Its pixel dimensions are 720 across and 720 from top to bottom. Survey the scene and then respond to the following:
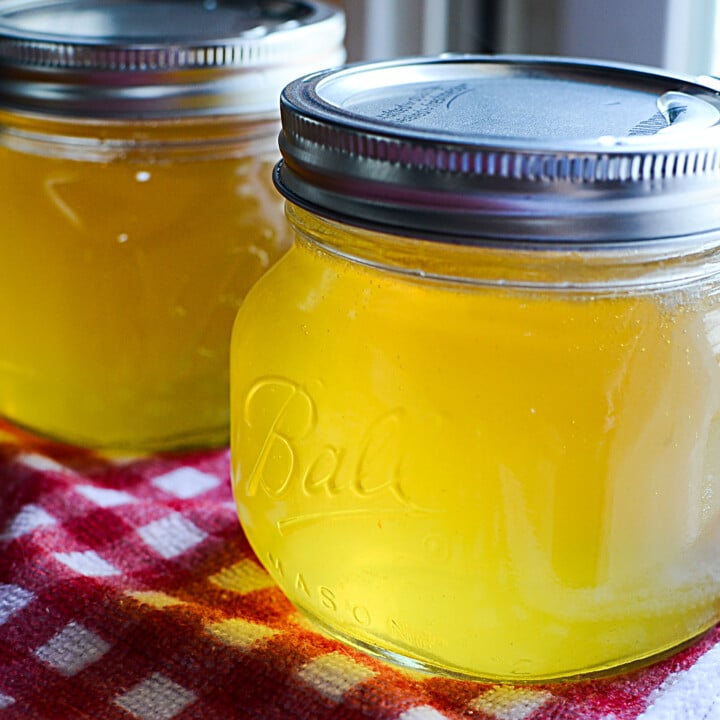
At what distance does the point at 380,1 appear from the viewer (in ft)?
4.45

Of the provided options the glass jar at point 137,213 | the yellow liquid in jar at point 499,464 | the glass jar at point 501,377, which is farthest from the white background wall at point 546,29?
the yellow liquid in jar at point 499,464

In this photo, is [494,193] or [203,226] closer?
[494,193]

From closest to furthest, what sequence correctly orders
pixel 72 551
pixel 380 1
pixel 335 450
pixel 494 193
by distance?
pixel 494 193 < pixel 335 450 < pixel 72 551 < pixel 380 1

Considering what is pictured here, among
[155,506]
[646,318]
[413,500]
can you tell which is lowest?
[155,506]

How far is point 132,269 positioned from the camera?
0.97 metres

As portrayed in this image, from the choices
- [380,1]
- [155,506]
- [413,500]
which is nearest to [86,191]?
[155,506]

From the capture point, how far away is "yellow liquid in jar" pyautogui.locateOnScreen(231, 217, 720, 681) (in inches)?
26.5

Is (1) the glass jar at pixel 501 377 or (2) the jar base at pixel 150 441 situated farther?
(2) the jar base at pixel 150 441

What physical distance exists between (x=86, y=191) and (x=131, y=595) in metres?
0.32

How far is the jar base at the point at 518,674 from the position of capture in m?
0.74

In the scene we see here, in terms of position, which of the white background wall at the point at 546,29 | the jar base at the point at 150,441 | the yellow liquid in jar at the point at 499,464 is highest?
the white background wall at the point at 546,29

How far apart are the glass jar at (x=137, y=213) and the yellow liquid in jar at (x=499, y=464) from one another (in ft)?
0.74

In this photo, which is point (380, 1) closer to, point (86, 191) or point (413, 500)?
point (86, 191)

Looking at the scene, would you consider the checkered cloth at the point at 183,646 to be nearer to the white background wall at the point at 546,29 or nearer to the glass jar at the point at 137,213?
the glass jar at the point at 137,213
